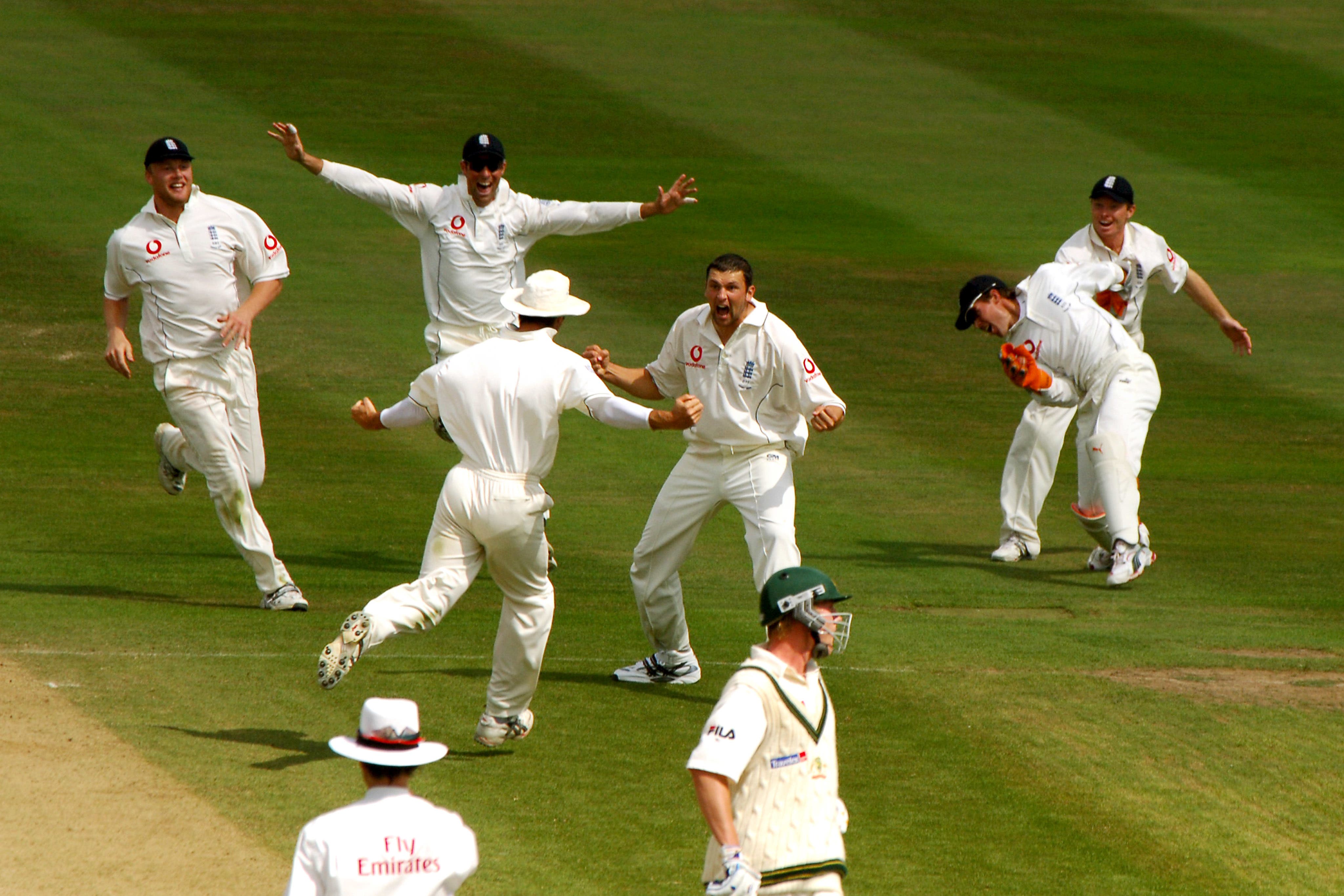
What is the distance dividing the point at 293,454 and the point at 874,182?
11096 mm

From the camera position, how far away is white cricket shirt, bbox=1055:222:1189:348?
12195mm

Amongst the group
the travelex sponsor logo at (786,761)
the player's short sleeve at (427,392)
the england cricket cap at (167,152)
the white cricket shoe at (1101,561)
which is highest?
the england cricket cap at (167,152)

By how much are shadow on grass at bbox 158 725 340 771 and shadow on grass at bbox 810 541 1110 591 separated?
4637mm

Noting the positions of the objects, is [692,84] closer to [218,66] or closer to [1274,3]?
[218,66]

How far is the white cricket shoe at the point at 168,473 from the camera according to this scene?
10.5 metres

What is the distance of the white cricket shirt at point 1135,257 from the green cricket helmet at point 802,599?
7.54m

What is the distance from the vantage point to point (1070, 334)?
11383mm

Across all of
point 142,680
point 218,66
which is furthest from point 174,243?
point 218,66

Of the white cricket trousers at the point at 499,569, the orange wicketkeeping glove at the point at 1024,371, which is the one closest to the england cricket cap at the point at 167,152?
the white cricket trousers at the point at 499,569

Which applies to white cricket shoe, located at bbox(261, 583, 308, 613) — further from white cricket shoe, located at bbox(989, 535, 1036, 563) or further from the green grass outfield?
white cricket shoe, located at bbox(989, 535, 1036, 563)

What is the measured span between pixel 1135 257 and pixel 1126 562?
7.99ft

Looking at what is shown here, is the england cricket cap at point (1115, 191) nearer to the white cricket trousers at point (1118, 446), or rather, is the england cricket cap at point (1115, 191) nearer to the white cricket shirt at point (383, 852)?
the white cricket trousers at point (1118, 446)

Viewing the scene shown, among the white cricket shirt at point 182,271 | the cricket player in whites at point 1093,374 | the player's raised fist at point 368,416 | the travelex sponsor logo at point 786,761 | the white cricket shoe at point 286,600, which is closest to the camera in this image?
the travelex sponsor logo at point 786,761

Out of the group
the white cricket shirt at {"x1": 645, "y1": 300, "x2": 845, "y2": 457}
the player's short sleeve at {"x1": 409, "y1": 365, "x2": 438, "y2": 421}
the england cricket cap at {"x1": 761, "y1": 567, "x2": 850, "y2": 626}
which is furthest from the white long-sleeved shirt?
the england cricket cap at {"x1": 761, "y1": 567, "x2": 850, "y2": 626}
